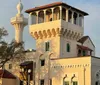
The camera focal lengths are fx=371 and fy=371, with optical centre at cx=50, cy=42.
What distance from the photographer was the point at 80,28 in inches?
2202

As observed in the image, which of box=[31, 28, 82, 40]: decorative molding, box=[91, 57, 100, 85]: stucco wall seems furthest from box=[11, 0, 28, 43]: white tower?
box=[91, 57, 100, 85]: stucco wall

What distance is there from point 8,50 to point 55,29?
7.26 metres

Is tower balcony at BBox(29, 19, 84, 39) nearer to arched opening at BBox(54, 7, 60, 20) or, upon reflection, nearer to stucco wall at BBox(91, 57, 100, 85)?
arched opening at BBox(54, 7, 60, 20)

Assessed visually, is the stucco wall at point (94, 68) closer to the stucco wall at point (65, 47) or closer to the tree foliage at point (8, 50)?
the stucco wall at point (65, 47)

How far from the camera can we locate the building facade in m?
49.0

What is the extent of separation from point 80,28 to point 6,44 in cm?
1187

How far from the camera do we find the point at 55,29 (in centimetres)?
5256

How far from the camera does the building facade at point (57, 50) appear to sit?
49016 mm

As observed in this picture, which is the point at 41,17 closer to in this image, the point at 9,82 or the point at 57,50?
the point at 57,50

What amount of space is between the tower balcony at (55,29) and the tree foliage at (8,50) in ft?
12.7

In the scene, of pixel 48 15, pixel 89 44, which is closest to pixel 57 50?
pixel 48 15

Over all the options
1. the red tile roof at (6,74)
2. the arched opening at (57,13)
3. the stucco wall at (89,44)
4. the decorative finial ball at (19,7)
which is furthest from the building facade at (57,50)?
the decorative finial ball at (19,7)

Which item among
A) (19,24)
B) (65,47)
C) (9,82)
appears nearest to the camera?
(65,47)

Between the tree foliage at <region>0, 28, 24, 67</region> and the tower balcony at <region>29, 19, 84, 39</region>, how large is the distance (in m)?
3.86
